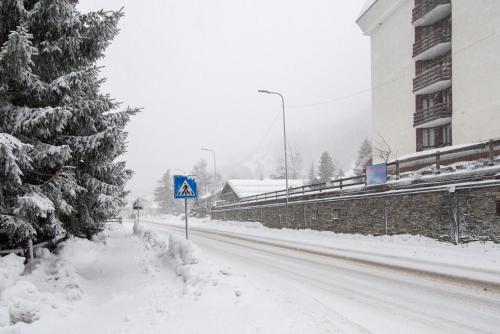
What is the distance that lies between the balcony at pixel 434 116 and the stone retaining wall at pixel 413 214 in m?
12.0

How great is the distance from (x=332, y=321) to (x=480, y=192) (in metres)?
9.02

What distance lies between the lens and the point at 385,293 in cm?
637

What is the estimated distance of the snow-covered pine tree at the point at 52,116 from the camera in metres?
6.06

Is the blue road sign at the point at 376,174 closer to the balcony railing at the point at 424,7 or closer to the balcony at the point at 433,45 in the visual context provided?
the balcony at the point at 433,45

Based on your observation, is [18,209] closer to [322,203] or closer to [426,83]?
[322,203]

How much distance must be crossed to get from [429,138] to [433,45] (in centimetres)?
708

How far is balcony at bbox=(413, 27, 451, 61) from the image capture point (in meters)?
24.3

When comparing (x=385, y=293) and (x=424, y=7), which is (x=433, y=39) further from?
(x=385, y=293)

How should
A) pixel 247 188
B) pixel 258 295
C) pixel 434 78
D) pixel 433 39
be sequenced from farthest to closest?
pixel 247 188, pixel 433 39, pixel 434 78, pixel 258 295

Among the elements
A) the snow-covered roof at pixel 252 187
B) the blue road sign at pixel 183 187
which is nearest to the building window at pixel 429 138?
the snow-covered roof at pixel 252 187

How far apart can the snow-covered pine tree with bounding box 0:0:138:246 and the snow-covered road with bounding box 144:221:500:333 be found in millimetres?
4518

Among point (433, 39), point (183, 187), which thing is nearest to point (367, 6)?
point (433, 39)

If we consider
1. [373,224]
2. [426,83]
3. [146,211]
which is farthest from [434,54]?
[146,211]

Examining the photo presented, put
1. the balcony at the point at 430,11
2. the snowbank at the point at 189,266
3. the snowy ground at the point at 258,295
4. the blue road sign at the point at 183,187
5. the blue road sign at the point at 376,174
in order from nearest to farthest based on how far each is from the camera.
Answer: the snowy ground at the point at 258,295
the snowbank at the point at 189,266
the blue road sign at the point at 183,187
the blue road sign at the point at 376,174
the balcony at the point at 430,11
